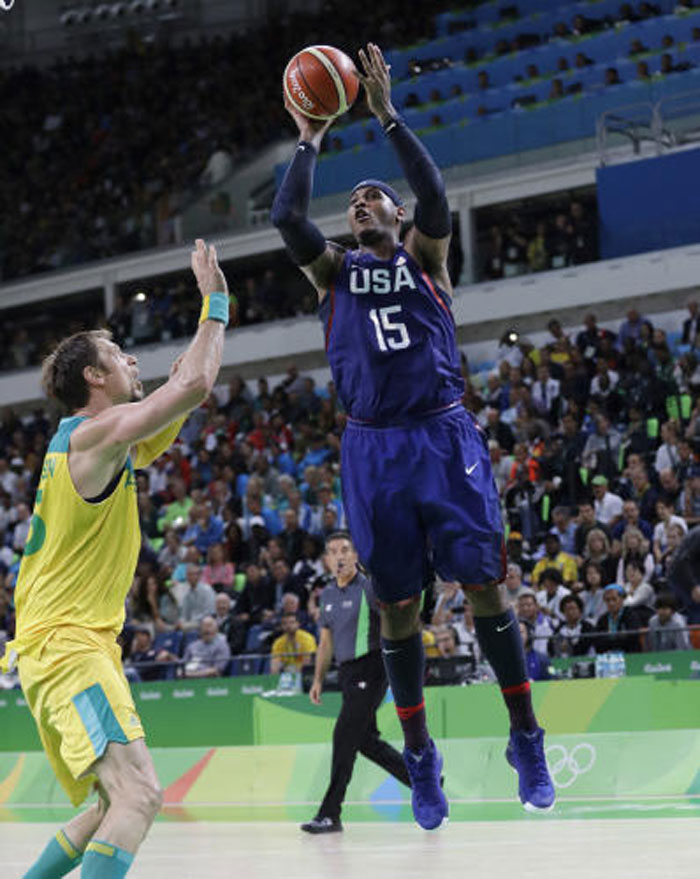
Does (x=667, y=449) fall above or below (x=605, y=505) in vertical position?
above

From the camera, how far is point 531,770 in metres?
7.59

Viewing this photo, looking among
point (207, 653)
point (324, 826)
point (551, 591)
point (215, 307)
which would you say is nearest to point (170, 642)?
point (207, 653)

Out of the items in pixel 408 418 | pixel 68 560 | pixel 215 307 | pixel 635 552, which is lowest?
pixel 635 552

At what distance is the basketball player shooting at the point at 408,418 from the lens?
752cm

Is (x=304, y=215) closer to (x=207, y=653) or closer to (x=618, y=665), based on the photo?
(x=618, y=665)

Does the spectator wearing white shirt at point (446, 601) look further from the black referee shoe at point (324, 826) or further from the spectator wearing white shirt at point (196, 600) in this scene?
the black referee shoe at point (324, 826)

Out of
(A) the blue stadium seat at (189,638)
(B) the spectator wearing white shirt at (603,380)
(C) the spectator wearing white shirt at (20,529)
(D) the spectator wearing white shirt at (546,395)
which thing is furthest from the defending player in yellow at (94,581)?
(C) the spectator wearing white shirt at (20,529)

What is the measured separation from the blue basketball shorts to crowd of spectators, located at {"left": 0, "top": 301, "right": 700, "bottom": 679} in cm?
802

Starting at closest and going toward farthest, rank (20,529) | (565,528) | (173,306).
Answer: (565,528) < (20,529) < (173,306)

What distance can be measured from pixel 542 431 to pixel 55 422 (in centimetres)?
1288

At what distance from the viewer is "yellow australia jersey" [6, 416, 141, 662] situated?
6.45m

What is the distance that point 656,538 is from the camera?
1772 centimetres

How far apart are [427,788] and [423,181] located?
2.90 metres

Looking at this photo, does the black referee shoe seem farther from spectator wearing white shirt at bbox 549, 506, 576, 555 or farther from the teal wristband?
spectator wearing white shirt at bbox 549, 506, 576, 555
